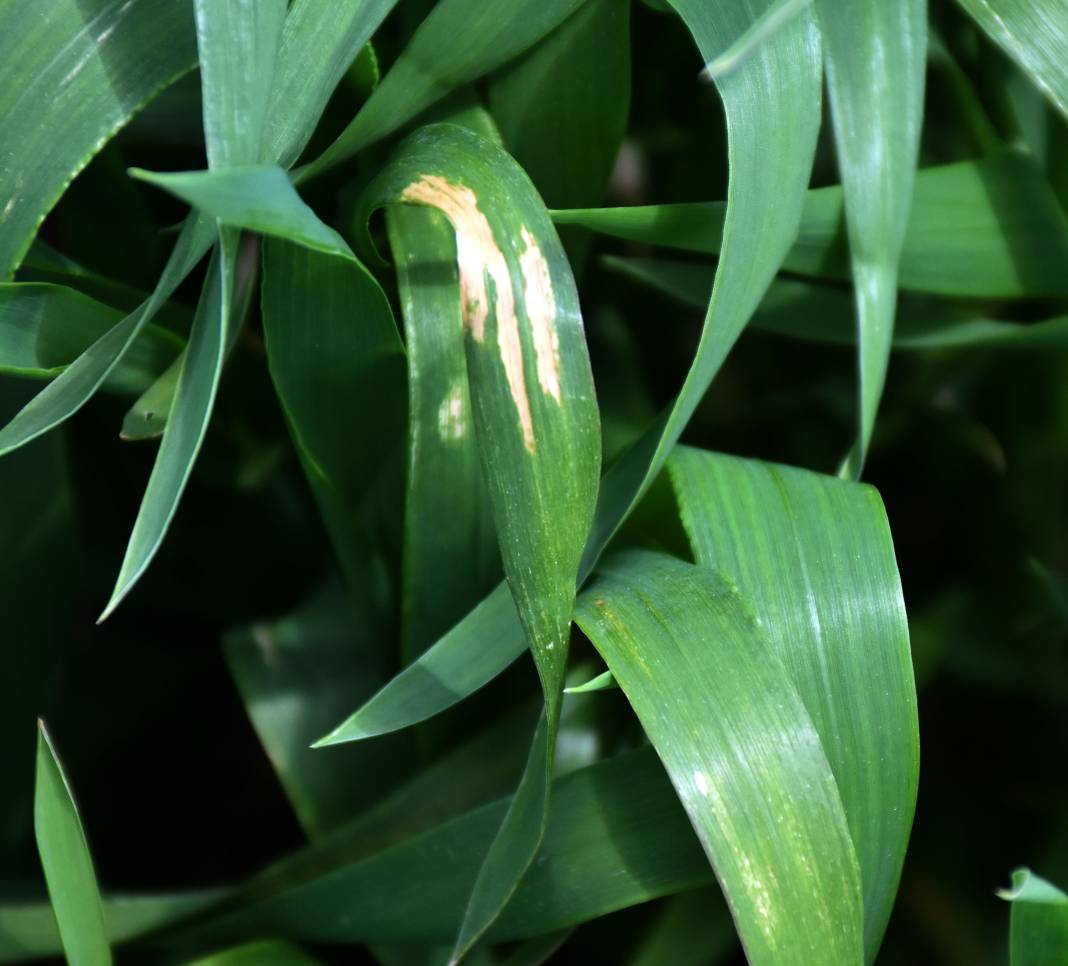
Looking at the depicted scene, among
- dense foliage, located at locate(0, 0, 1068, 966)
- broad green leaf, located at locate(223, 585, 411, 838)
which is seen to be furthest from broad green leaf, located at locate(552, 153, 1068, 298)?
broad green leaf, located at locate(223, 585, 411, 838)

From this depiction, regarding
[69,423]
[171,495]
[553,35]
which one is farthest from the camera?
[69,423]

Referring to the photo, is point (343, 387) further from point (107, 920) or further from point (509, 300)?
point (107, 920)

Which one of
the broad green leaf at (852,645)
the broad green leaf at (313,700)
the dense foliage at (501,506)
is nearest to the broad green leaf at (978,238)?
the dense foliage at (501,506)

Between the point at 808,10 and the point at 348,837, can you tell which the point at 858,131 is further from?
the point at 348,837

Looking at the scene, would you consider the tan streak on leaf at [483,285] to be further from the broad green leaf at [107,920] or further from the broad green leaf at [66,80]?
the broad green leaf at [107,920]

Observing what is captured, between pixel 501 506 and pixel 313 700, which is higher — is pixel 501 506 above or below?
above

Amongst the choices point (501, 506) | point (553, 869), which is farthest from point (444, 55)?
point (553, 869)

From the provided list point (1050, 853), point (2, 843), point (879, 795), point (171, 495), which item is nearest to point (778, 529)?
point (879, 795)
